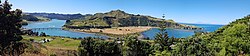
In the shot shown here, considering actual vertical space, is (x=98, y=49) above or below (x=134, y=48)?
below

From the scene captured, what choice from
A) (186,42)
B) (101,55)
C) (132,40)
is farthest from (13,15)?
(101,55)

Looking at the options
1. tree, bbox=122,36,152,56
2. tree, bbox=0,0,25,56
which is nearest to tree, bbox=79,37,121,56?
tree, bbox=122,36,152,56

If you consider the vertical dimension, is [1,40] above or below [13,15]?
below

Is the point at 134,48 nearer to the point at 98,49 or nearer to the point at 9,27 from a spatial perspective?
the point at 98,49

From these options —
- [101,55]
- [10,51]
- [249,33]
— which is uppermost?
[249,33]

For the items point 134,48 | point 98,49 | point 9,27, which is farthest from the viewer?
point 98,49

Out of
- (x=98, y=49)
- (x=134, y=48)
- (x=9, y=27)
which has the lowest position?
(x=98, y=49)

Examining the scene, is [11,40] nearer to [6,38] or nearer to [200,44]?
[6,38]

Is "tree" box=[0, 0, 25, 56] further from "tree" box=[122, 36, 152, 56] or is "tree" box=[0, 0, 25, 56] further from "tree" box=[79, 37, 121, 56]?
"tree" box=[79, 37, 121, 56]

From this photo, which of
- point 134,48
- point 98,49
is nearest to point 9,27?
point 134,48

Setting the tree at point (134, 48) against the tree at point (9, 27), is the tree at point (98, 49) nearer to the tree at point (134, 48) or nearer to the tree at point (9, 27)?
the tree at point (134, 48)

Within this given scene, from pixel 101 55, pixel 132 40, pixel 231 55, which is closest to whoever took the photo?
pixel 231 55

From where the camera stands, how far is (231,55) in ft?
161

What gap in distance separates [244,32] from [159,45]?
141ft
